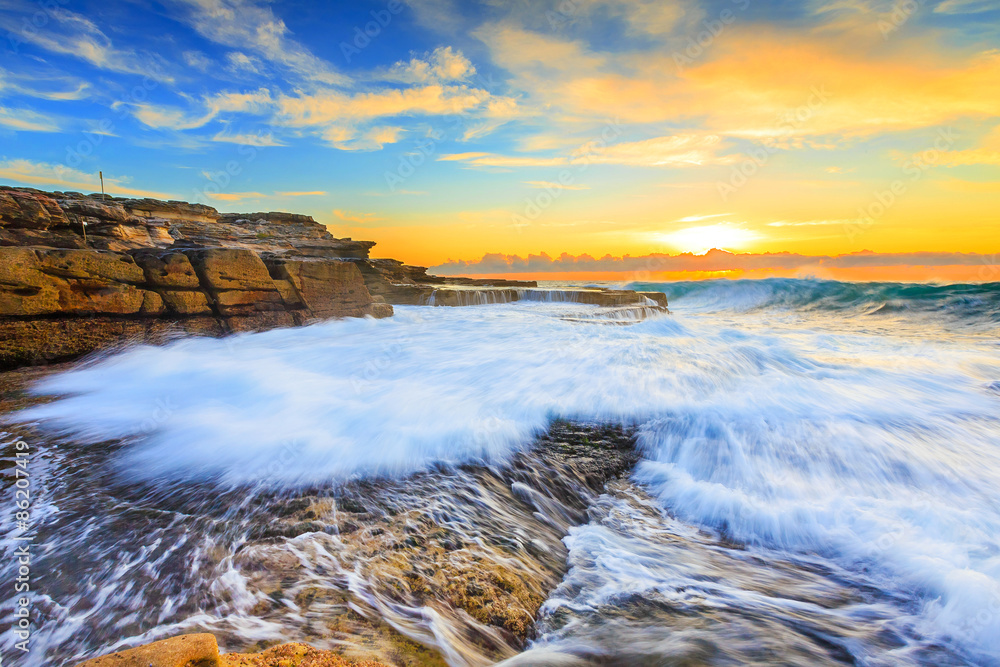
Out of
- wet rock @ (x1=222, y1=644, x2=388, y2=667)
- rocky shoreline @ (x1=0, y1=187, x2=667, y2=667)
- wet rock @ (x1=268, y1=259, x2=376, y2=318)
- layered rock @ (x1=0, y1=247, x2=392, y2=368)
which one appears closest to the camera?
wet rock @ (x1=222, y1=644, x2=388, y2=667)

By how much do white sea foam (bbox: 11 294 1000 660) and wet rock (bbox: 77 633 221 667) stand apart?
1874 millimetres

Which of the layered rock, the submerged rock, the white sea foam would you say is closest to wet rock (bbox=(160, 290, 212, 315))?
the layered rock

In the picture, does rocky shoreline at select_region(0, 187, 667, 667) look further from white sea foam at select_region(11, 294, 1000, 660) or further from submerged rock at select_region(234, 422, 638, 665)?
white sea foam at select_region(11, 294, 1000, 660)

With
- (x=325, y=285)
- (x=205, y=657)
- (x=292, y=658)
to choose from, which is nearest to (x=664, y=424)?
(x=292, y=658)

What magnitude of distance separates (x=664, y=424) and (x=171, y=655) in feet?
14.5

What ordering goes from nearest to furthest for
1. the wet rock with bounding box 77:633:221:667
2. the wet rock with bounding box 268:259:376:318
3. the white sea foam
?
the wet rock with bounding box 77:633:221:667 → the white sea foam → the wet rock with bounding box 268:259:376:318

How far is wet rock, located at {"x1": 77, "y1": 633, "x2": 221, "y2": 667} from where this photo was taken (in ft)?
4.06

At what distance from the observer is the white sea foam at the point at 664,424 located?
3.19 m

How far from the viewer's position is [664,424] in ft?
15.6

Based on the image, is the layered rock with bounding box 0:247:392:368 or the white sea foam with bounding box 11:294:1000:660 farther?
the layered rock with bounding box 0:247:392:368

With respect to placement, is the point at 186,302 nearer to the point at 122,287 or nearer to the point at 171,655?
the point at 122,287

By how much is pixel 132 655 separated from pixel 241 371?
5.01m

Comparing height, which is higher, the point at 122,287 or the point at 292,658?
the point at 122,287

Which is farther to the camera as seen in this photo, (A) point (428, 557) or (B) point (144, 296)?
(B) point (144, 296)
